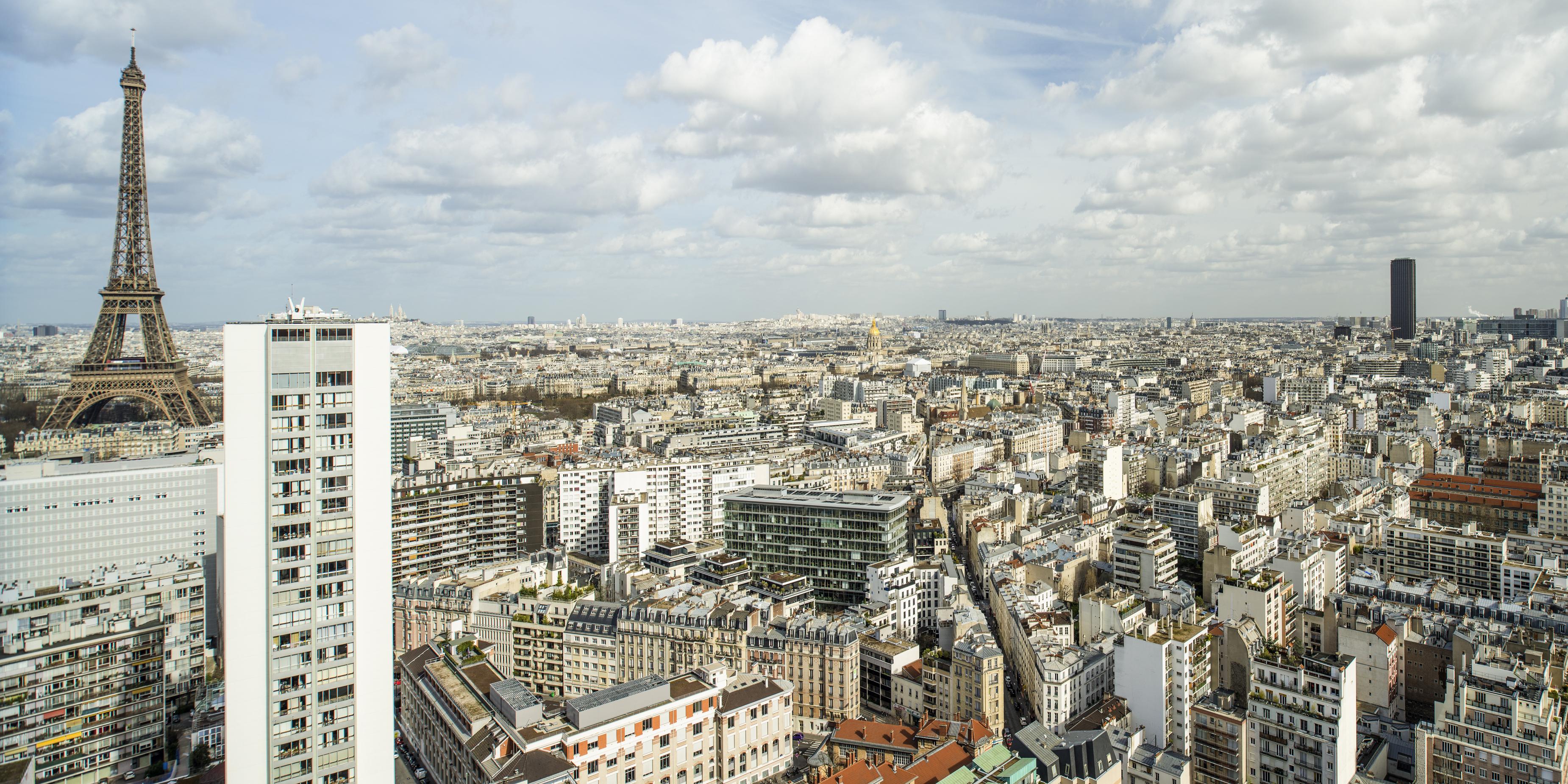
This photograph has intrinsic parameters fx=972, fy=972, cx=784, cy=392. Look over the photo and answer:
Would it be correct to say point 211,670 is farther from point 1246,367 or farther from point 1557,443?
point 1246,367

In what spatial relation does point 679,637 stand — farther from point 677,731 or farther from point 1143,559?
point 1143,559

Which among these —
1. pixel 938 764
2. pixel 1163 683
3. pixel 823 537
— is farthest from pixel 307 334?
pixel 823 537

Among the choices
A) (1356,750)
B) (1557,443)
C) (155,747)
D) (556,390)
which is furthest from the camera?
(556,390)

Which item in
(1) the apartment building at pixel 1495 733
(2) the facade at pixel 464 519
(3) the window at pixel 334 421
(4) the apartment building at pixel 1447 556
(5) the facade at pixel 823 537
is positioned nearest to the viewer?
(3) the window at pixel 334 421

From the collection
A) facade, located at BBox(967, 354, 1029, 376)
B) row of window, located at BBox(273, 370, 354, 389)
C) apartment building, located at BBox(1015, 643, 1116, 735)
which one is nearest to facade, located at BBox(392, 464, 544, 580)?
apartment building, located at BBox(1015, 643, 1116, 735)

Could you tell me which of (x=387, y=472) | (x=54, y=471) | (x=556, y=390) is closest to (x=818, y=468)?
(x=54, y=471)

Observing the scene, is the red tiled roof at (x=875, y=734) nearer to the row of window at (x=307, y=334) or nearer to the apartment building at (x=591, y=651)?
the apartment building at (x=591, y=651)

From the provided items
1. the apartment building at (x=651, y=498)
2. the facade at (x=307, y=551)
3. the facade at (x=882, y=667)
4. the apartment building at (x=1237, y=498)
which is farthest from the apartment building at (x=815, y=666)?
the apartment building at (x=1237, y=498)
